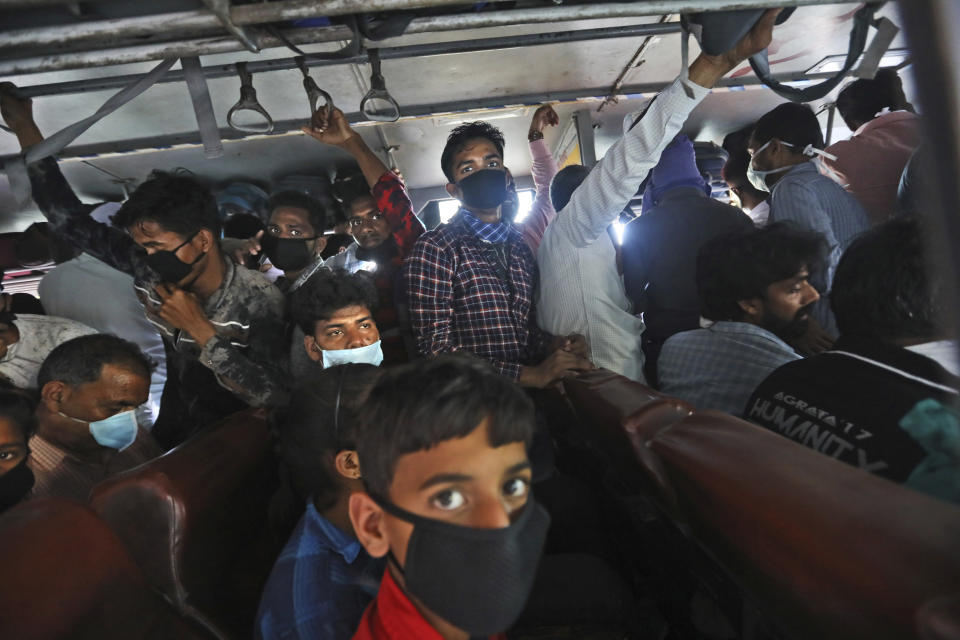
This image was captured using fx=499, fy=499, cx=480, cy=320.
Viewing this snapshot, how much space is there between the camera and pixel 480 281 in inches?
80.4

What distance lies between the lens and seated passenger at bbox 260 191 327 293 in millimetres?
2484

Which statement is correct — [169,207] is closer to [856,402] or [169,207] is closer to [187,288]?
[187,288]

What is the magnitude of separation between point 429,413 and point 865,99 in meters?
2.77

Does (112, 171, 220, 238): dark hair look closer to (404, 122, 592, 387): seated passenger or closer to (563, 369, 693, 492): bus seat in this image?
(404, 122, 592, 387): seated passenger

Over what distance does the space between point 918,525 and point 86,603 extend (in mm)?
1183

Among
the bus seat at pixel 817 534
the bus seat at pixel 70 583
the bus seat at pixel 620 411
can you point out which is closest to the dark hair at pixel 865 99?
the bus seat at pixel 620 411

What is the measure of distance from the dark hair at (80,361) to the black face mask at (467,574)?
1578 millimetres

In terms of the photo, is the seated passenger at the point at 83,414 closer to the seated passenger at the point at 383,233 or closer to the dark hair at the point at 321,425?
the dark hair at the point at 321,425

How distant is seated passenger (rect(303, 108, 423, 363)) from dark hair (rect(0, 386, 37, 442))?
46.5 inches

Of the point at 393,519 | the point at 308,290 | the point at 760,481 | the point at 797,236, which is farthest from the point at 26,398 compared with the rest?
the point at 797,236

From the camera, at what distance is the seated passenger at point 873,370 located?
90cm

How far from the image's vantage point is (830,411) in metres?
1.03

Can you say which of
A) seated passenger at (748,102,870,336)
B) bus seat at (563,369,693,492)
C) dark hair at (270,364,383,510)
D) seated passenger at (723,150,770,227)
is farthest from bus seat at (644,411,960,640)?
seated passenger at (723,150,770,227)

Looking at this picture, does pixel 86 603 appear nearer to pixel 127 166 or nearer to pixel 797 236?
pixel 797 236
